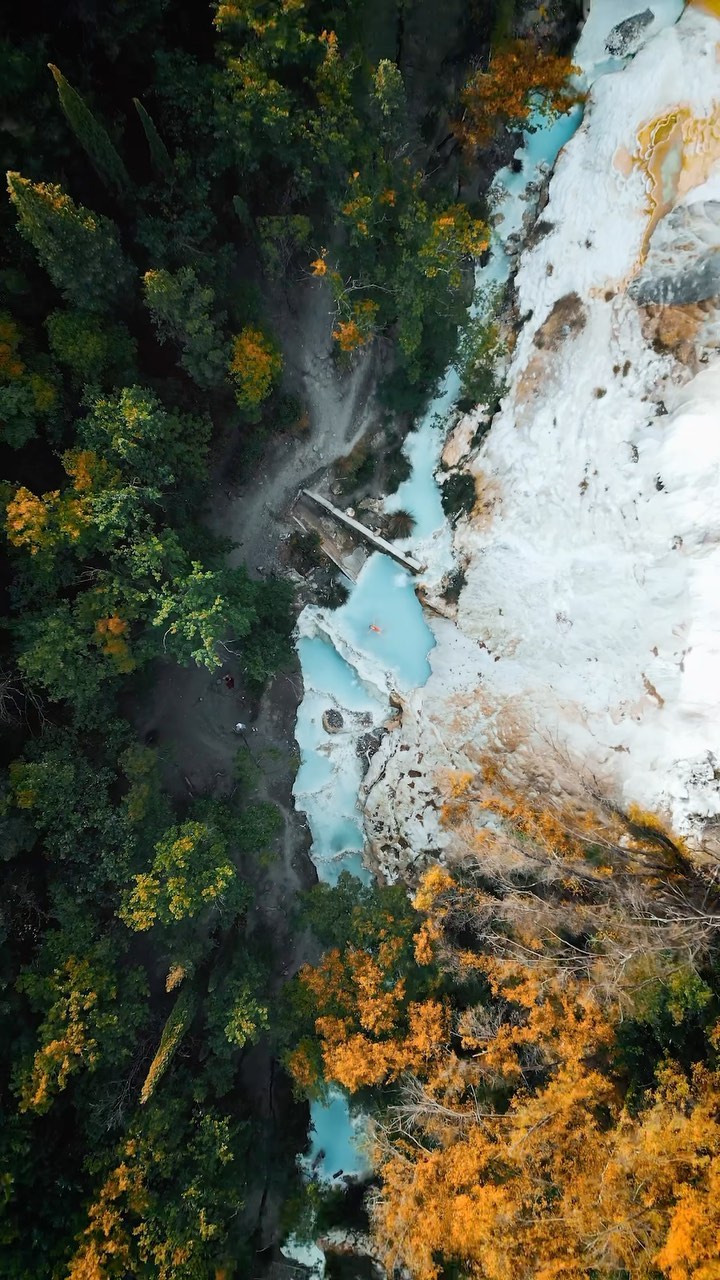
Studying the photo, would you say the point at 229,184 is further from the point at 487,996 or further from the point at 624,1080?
the point at 624,1080

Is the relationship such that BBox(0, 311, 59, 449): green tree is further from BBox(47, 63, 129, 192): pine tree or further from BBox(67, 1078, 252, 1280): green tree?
BBox(67, 1078, 252, 1280): green tree

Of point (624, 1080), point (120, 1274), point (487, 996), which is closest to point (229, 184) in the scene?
point (487, 996)

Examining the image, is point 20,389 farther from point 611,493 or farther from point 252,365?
point 611,493

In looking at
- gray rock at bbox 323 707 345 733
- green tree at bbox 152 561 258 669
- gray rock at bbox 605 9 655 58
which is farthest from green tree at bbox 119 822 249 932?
gray rock at bbox 605 9 655 58

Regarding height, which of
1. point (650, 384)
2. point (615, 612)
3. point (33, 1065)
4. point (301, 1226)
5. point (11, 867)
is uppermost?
point (650, 384)

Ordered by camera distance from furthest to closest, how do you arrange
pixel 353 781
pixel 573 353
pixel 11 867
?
pixel 353 781 < pixel 573 353 < pixel 11 867

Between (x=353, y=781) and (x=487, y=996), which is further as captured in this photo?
(x=353, y=781)

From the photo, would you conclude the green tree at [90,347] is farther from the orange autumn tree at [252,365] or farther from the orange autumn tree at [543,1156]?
the orange autumn tree at [543,1156]

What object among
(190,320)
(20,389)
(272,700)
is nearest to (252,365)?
(190,320)

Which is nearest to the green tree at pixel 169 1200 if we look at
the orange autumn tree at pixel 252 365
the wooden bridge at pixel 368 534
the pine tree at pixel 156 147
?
the wooden bridge at pixel 368 534
